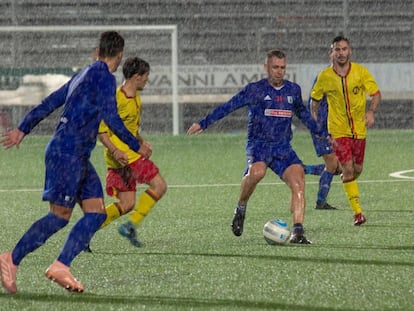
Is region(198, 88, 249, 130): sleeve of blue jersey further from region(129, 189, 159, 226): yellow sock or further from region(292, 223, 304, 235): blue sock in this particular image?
region(292, 223, 304, 235): blue sock

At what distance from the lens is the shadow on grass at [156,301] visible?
6059 millimetres

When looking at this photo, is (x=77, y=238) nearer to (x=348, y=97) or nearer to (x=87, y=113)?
(x=87, y=113)

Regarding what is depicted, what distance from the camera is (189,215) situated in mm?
11336

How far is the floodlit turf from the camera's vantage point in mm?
6316

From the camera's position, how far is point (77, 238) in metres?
6.57

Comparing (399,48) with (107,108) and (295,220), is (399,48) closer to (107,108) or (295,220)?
(295,220)

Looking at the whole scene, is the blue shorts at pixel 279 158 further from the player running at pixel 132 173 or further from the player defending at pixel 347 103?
the player defending at pixel 347 103

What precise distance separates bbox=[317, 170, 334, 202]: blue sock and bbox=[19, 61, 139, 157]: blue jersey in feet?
18.0

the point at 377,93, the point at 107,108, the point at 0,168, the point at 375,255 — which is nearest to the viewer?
the point at 107,108

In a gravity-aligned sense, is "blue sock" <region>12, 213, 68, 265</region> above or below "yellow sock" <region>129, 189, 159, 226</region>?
above

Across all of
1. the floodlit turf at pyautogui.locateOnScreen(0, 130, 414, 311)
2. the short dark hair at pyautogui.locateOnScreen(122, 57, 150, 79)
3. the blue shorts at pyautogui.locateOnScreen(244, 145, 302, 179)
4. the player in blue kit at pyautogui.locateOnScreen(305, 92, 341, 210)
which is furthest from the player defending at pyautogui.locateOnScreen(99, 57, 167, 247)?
the player in blue kit at pyautogui.locateOnScreen(305, 92, 341, 210)

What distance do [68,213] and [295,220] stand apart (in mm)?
2725

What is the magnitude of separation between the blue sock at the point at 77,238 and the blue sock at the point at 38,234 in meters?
0.12

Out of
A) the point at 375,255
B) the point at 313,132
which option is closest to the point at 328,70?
the point at 313,132
